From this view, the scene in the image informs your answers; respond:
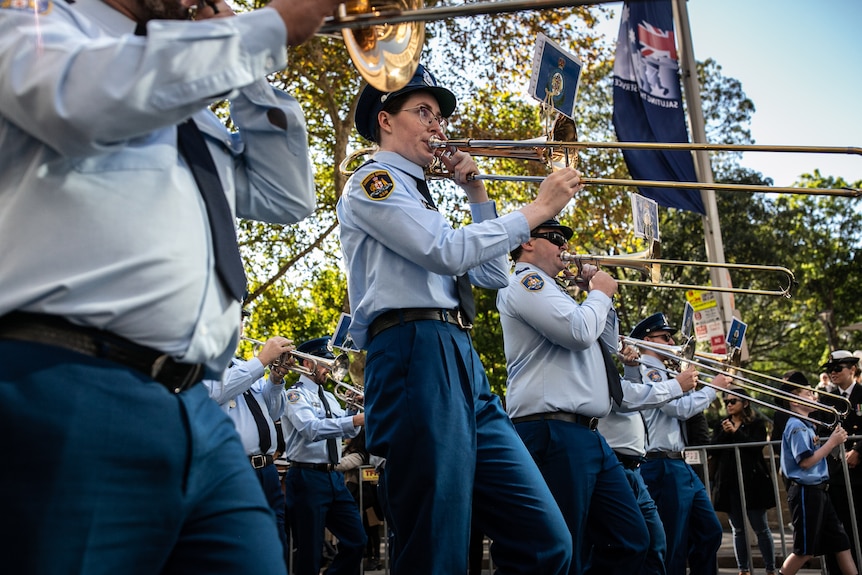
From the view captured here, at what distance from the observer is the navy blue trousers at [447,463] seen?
136 inches

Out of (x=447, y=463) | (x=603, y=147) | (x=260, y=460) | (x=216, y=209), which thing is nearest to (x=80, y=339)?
(x=216, y=209)

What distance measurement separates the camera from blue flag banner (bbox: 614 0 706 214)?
1251 centimetres

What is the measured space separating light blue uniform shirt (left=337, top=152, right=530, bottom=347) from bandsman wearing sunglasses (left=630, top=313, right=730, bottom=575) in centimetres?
479

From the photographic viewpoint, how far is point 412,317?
374 cm

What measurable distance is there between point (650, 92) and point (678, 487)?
624 centimetres

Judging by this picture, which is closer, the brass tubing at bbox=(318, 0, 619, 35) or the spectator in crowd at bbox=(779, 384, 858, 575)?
the brass tubing at bbox=(318, 0, 619, 35)

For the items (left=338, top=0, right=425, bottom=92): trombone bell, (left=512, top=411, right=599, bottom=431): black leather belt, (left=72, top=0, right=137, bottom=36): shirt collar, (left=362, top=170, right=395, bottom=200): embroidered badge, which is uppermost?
(left=338, top=0, right=425, bottom=92): trombone bell

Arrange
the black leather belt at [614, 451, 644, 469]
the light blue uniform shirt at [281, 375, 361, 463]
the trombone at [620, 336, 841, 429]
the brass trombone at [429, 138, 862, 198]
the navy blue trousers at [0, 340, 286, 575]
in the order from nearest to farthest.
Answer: the navy blue trousers at [0, 340, 286, 575]
the brass trombone at [429, 138, 862, 198]
the black leather belt at [614, 451, 644, 469]
the trombone at [620, 336, 841, 429]
the light blue uniform shirt at [281, 375, 361, 463]

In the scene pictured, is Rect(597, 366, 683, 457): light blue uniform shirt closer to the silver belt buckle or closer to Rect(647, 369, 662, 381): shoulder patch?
Rect(647, 369, 662, 381): shoulder patch

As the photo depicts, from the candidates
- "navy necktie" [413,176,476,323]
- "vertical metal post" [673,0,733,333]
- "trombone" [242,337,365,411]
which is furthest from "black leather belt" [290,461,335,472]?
"navy necktie" [413,176,476,323]

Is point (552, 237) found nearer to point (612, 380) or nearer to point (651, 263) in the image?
point (612, 380)

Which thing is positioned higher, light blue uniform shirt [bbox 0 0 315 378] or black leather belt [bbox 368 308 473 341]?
light blue uniform shirt [bbox 0 0 315 378]

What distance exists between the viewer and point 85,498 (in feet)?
5.94

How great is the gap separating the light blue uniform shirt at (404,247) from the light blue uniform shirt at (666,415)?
200 inches
